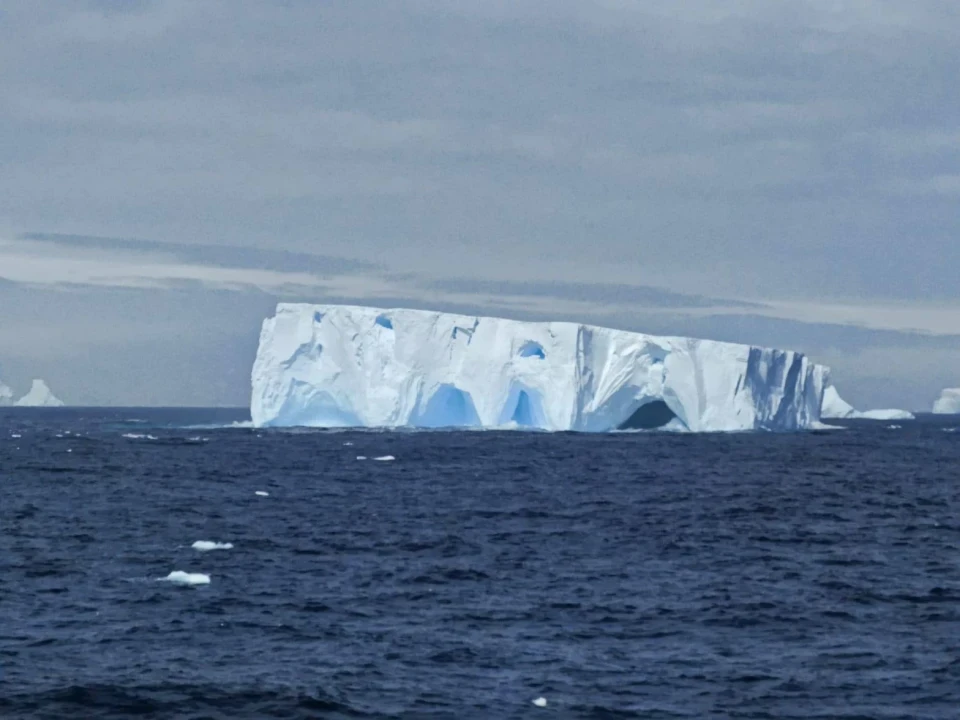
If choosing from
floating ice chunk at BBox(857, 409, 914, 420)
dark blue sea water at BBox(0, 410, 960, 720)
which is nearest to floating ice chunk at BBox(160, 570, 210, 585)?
dark blue sea water at BBox(0, 410, 960, 720)

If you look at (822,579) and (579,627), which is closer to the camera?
(579,627)

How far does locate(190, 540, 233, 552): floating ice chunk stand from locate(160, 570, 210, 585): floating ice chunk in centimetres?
266

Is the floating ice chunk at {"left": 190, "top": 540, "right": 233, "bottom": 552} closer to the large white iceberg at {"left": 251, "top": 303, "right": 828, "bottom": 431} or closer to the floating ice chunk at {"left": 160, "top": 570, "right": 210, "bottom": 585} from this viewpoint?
the floating ice chunk at {"left": 160, "top": 570, "right": 210, "bottom": 585}

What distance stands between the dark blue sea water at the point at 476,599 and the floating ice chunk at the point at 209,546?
0.17 meters

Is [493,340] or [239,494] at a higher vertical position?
[493,340]

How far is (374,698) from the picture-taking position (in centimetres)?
1132

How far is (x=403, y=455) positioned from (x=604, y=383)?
1159 centimetres

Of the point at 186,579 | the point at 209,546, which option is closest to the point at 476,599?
the point at 186,579

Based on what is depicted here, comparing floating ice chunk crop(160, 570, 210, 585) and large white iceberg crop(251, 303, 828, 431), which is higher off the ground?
large white iceberg crop(251, 303, 828, 431)

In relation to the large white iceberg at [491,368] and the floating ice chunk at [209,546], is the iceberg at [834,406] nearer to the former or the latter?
the large white iceberg at [491,368]

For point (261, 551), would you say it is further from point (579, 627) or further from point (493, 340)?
point (493, 340)

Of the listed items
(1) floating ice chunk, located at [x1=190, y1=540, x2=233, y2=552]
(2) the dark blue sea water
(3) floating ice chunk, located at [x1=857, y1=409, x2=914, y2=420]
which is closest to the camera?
(2) the dark blue sea water

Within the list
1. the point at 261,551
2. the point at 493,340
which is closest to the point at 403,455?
the point at 493,340

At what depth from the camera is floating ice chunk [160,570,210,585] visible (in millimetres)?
16375
